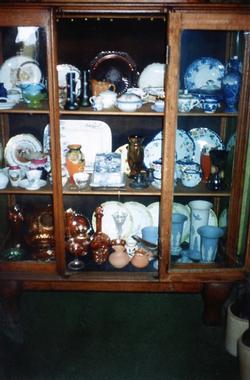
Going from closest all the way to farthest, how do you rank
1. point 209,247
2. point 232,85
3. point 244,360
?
1. point 244,360
2. point 232,85
3. point 209,247

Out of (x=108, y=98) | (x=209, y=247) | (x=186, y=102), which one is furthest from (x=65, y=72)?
(x=209, y=247)

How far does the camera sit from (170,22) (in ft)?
6.08

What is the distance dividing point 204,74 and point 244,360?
1378 millimetres

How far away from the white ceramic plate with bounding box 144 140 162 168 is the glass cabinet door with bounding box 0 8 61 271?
0.53m

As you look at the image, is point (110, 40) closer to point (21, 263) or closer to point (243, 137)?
point (243, 137)

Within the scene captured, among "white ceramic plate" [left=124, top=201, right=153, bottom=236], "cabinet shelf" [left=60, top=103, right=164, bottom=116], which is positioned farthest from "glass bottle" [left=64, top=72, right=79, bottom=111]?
"white ceramic plate" [left=124, top=201, right=153, bottom=236]

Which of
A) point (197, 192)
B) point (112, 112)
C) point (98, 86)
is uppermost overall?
point (98, 86)

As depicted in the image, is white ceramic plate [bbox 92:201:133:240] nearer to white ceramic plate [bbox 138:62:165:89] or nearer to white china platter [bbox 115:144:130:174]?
white china platter [bbox 115:144:130:174]

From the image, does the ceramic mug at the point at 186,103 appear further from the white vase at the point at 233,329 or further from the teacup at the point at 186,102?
the white vase at the point at 233,329

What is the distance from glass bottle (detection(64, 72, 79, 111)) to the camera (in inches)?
83.9

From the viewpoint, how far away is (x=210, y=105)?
2.14 m

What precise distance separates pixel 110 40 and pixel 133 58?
15cm

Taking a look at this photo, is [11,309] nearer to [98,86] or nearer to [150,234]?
[150,234]

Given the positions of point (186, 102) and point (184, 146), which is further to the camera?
point (184, 146)
